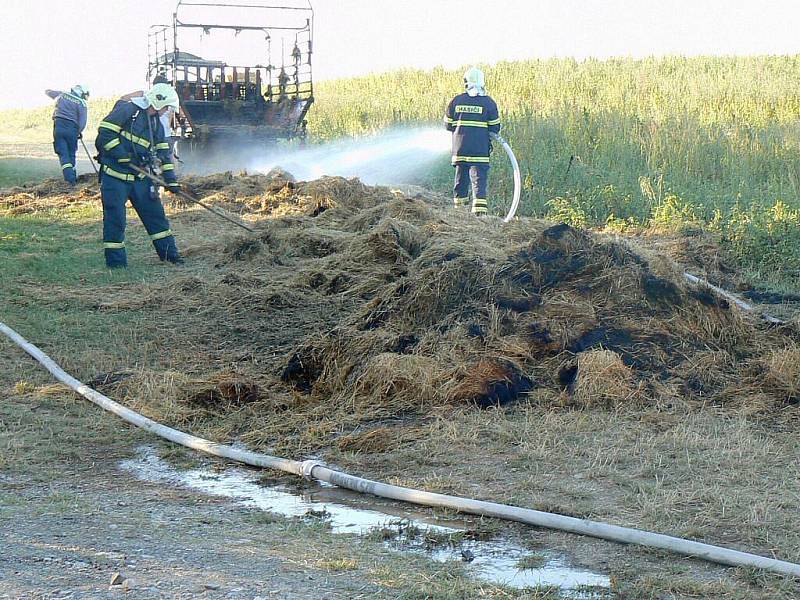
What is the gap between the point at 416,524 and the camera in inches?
157

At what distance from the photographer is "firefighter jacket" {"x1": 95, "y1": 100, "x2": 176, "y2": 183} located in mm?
9516

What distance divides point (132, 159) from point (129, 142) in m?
0.17

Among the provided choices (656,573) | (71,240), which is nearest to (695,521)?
(656,573)

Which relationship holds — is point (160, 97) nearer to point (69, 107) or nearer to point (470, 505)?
point (470, 505)

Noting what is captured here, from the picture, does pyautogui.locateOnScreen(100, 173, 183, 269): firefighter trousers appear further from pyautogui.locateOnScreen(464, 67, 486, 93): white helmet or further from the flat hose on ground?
the flat hose on ground

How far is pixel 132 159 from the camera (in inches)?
381

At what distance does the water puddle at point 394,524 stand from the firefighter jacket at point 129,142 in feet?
17.0

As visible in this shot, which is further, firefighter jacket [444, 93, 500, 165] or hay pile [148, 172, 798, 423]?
firefighter jacket [444, 93, 500, 165]

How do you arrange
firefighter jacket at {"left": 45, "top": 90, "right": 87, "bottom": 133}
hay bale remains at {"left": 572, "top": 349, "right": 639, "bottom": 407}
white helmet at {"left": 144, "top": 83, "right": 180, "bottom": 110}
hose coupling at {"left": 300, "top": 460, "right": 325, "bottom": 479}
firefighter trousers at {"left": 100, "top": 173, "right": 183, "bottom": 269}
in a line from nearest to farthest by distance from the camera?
hose coupling at {"left": 300, "top": 460, "right": 325, "bottom": 479}, hay bale remains at {"left": 572, "top": 349, "right": 639, "bottom": 407}, white helmet at {"left": 144, "top": 83, "right": 180, "bottom": 110}, firefighter trousers at {"left": 100, "top": 173, "right": 183, "bottom": 269}, firefighter jacket at {"left": 45, "top": 90, "right": 87, "bottom": 133}

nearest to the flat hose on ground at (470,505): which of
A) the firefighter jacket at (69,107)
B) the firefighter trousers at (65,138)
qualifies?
the firefighter trousers at (65,138)

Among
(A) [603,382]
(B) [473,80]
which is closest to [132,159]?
(B) [473,80]

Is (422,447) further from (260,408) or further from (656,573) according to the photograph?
(656,573)

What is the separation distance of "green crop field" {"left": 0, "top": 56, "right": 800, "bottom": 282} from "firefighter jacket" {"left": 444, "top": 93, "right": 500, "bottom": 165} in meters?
1.15

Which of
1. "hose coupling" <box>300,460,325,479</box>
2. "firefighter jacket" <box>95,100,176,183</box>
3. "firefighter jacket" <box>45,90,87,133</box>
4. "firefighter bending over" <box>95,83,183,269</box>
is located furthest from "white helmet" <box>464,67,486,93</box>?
"hose coupling" <box>300,460,325,479</box>
